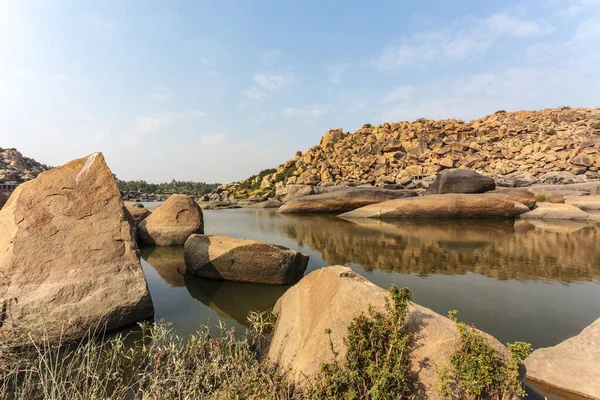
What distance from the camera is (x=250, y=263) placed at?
6.43 metres

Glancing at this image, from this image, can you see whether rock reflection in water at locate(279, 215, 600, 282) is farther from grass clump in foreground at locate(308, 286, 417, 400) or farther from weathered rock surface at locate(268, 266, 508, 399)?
grass clump in foreground at locate(308, 286, 417, 400)

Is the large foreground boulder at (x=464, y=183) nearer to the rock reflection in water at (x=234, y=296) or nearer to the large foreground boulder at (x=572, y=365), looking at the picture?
the rock reflection in water at (x=234, y=296)

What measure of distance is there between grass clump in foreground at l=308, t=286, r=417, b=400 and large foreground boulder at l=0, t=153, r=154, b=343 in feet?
11.5

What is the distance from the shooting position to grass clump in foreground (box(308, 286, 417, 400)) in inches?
93.2

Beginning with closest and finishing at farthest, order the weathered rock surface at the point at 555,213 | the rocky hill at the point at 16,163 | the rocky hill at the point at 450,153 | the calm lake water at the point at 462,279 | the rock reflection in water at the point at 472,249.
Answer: the calm lake water at the point at 462,279 → the rock reflection in water at the point at 472,249 → the weathered rock surface at the point at 555,213 → the rocky hill at the point at 450,153 → the rocky hill at the point at 16,163

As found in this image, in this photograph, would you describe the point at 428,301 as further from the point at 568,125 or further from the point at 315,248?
the point at 568,125

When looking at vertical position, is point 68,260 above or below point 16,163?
below

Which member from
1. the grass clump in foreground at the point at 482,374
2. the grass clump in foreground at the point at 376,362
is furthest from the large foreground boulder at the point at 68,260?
the grass clump in foreground at the point at 482,374

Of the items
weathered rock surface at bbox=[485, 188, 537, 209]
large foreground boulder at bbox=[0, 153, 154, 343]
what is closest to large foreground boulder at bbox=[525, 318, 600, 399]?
Result: large foreground boulder at bbox=[0, 153, 154, 343]

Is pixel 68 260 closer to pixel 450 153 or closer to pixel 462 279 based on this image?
pixel 462 279

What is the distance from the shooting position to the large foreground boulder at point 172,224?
10391 millimetres

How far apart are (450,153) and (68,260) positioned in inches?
1642

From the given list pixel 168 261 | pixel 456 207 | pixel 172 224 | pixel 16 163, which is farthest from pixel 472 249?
pixel 16 163

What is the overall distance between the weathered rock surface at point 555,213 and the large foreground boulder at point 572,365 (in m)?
16.3
